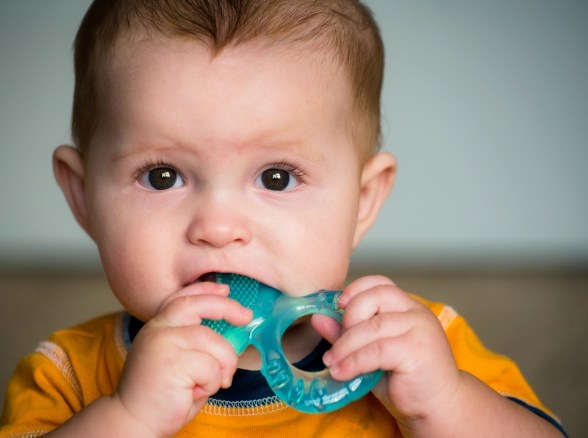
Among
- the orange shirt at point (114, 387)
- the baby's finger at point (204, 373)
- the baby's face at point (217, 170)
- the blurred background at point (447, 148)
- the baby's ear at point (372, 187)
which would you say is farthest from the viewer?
the blurred background at point (447, 148)

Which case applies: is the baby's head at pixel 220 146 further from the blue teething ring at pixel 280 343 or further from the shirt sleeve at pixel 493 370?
the shirt sleeve at pixel 493 370

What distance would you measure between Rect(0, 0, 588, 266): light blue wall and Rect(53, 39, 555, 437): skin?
1.40 meters

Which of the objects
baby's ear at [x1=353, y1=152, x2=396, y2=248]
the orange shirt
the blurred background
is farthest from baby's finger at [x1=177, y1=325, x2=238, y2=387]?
the blurred background

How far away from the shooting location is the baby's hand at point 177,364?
0.77 m

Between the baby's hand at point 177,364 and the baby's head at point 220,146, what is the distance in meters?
0.07

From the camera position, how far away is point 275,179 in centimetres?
91

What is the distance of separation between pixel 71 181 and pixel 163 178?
25 cm

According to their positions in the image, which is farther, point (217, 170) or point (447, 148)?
point (447, 148)

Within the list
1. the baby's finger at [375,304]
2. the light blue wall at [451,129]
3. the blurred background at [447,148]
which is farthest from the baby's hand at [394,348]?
the light blue wall at [451,129]

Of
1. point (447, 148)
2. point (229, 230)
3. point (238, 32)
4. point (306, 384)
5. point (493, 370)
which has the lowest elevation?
point (447, 148)

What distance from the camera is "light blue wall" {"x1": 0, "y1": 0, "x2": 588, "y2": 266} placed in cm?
230

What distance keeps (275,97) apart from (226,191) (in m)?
0.12

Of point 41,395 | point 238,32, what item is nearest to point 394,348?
point 238,32

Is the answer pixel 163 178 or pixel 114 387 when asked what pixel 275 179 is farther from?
pixel 114 387
